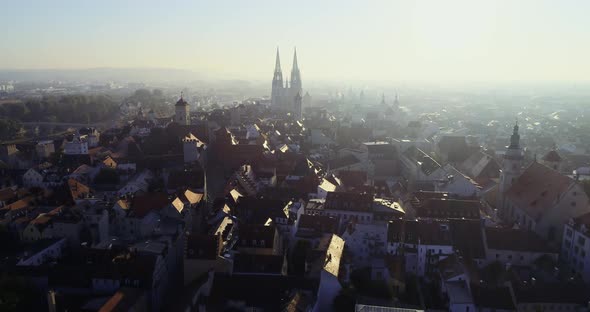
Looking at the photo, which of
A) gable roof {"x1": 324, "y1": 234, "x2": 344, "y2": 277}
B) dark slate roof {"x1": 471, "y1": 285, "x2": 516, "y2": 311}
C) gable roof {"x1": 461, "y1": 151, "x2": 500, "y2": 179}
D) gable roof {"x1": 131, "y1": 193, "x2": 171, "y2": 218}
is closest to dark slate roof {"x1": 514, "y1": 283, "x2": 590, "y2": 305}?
dark slate roof {"x1": 471, "y1": 285, "x2": 516, "y2": 311}

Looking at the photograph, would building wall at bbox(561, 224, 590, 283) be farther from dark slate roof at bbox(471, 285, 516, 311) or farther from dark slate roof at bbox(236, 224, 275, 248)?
dark slate roof at bbox(236, 224, 275, 248)

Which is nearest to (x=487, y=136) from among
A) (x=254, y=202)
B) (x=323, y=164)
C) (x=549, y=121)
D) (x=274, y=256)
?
(x=549, y=121)

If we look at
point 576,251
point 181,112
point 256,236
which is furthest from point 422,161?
point 181,112

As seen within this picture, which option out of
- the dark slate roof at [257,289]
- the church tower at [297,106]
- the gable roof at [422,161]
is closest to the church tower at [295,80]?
the church tower at [297,106]

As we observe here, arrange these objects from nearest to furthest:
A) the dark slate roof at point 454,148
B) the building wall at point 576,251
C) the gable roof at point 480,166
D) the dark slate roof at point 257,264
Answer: the dark slate roof at point 257,264, the building wall at point 576,251, the gable roof at point 480,166, the dark slate roof at point 454,148

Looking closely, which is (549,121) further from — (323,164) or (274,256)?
(274,256)

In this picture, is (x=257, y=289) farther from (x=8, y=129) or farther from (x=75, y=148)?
(x=8, y=129)

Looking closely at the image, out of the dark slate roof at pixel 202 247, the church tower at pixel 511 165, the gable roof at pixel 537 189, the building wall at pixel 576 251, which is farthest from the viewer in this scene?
the church tower at pixel 511 165

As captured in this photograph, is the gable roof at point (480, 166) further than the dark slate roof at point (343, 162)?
No

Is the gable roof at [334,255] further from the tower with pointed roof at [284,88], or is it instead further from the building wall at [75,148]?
the tower with pointed roof at [284,88]

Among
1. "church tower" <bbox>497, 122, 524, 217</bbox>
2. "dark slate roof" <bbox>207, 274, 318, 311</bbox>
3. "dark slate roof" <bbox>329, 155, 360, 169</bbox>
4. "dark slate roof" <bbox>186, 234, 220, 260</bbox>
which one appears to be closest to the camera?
"dark slate roof" <bbox>207, 274, 318, 311</bbox>

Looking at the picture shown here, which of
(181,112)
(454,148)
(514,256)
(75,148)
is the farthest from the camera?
(454,148)
